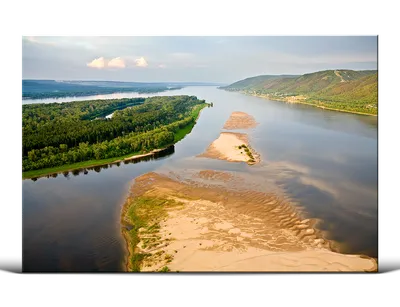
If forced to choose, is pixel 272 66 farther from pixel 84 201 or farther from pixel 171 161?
pixel 84 201

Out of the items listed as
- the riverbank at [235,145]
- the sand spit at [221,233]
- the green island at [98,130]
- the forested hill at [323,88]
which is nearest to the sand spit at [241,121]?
the riverbank at [235,145]

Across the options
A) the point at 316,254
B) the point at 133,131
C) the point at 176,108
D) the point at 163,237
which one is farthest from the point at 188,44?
the point at 316,254

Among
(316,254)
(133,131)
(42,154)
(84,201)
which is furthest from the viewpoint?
(133,131)

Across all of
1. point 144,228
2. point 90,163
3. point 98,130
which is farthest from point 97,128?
point 144,228

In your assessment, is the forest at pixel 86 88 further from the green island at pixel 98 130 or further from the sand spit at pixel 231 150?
the sand spit at pixel 231 150

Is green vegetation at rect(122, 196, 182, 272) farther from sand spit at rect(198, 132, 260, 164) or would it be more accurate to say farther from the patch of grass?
sand spit at rect(198, 132, 260, 164)

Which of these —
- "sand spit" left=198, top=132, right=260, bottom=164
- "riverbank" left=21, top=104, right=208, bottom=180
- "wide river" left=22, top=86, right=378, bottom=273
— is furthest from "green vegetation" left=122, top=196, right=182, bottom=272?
"sand spit" left=198, top=132, right=260, bottom=164
